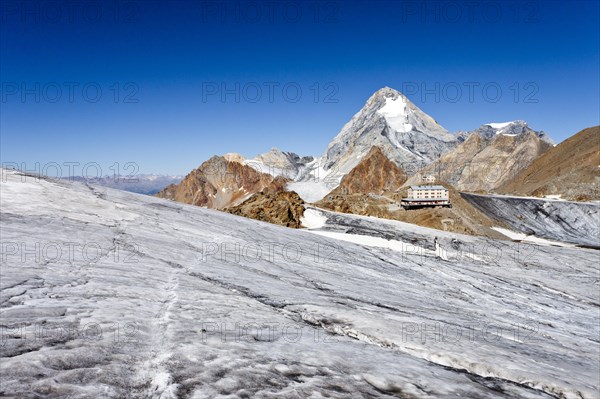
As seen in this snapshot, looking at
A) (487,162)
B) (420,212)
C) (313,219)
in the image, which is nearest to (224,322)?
(313,219)

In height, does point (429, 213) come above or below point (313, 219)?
above

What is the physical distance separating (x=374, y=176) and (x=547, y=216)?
371 ft

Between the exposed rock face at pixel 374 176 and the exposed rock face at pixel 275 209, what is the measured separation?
133m

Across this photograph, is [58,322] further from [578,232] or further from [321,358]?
[578,232]

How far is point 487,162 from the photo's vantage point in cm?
15388

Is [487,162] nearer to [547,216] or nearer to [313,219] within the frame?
[547,216]

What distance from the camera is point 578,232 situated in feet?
215

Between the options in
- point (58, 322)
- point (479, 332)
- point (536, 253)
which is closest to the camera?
point (58, 322)

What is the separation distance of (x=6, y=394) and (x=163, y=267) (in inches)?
229

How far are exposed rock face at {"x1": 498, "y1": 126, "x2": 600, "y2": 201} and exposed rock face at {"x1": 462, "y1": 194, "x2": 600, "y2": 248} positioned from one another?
14013 mm

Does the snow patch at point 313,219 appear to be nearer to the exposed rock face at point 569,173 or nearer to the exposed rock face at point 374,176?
the exposed rock face at point 569,173

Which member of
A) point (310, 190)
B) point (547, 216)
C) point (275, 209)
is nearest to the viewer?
point (275, 209)

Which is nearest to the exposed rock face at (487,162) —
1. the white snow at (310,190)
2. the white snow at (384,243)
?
the white snow at (310,190)

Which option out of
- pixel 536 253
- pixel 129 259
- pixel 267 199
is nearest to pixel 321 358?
pixel 129 259
